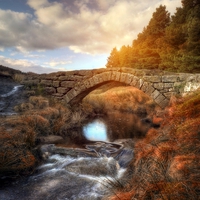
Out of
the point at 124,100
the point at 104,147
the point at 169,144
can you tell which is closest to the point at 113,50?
the point at 124,100

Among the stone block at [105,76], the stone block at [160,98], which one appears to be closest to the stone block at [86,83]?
the stone block at [105,76]

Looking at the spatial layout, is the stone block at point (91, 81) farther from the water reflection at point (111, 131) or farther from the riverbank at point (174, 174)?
the riverbank at point (174, 174)

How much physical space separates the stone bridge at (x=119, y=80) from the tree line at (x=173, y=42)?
770 cm

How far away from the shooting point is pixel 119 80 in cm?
880

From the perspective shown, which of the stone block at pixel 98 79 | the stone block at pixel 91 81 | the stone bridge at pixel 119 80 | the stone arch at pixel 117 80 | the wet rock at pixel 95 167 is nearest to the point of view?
the wet rock at pixel 95 167

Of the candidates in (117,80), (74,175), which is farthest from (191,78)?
(74,175)

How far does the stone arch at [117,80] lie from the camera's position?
8.19m

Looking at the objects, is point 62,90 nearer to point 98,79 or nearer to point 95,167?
point 98,79

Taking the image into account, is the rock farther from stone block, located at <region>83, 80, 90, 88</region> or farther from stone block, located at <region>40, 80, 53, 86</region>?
stone block, located at <region>40, 80, 53, 86</region>

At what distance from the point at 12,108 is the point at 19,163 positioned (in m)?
4.71

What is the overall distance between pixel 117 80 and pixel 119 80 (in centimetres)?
10

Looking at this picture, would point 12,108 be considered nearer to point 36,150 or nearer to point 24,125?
point 24,125

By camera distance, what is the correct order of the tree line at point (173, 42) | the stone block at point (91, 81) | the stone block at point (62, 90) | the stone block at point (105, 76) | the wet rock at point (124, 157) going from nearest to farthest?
the wet rock at point (124, 157) < the stone block at point (105, 76) < the stone block at point (91, 81) < the stone block at point (62, 90) < the tree line at point (173, 42)

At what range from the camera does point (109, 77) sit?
890 cm
